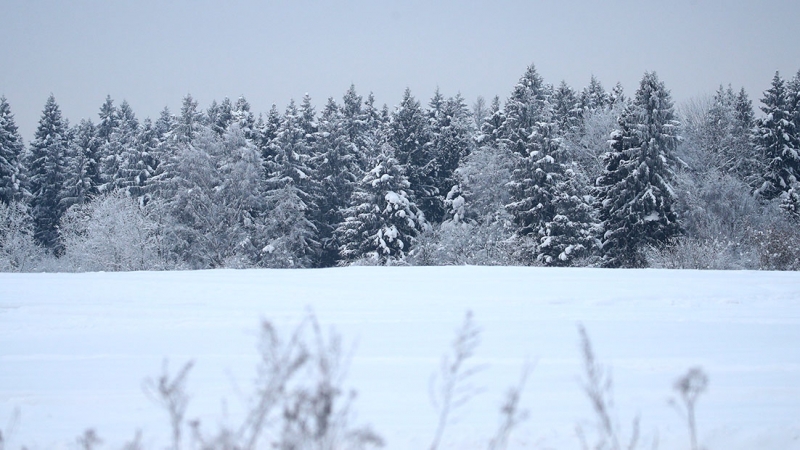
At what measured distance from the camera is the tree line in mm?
35781

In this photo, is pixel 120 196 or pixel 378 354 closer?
pixel 378 354

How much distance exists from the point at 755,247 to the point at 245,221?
2787 centimetres

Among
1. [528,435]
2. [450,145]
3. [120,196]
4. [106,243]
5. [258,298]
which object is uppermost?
[450,145]

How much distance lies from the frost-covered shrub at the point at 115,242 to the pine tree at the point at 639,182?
23.0 m

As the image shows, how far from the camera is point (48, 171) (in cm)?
5306

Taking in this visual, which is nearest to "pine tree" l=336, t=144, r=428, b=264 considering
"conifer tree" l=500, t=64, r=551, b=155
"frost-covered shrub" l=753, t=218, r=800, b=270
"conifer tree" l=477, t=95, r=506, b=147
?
"conifer tree" l=477, t=95, r=506, b=147

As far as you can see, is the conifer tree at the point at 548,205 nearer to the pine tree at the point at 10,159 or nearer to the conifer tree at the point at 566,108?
the conifer tree at the point at 566,108

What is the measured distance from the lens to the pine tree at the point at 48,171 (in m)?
52.8

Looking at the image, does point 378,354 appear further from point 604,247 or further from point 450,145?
point 450,145

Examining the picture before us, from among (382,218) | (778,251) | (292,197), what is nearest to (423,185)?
(382,218)

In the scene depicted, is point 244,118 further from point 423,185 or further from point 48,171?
point 48,171

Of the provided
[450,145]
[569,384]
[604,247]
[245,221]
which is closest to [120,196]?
[245,221]

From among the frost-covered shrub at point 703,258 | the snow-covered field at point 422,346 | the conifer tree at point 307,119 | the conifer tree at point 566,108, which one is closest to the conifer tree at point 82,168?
the conifer tree at point 307,119

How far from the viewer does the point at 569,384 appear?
273 inches
